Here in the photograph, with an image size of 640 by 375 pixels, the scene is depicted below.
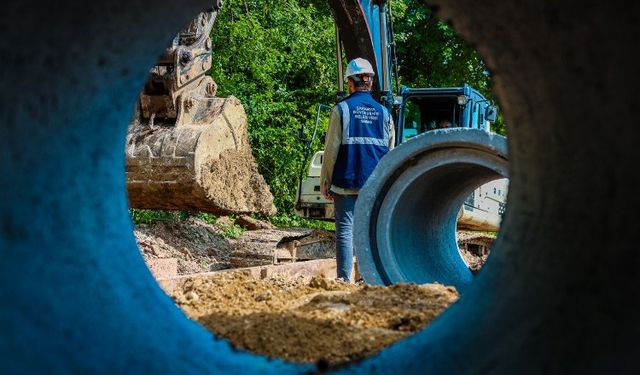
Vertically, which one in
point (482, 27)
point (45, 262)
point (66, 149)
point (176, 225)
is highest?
point (482, 27)

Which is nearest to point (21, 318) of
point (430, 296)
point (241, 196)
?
point (430, 296)

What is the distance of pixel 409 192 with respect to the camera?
18.2 feet

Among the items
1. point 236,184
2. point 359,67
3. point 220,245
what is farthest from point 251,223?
point 359,67

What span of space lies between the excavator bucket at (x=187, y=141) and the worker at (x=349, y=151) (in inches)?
45.3

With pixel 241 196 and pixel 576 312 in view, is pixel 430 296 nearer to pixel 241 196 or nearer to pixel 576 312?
pixel 576 312

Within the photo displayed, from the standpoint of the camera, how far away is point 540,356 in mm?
2035

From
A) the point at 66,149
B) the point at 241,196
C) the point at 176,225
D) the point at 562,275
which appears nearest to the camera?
the point at 562,275

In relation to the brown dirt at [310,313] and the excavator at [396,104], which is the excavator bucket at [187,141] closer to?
the excavator at [396,104]

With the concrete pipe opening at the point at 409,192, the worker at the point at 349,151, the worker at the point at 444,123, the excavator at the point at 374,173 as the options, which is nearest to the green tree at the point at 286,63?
the worker at the point at 444,123

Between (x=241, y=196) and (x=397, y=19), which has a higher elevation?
(x=397, y=19)

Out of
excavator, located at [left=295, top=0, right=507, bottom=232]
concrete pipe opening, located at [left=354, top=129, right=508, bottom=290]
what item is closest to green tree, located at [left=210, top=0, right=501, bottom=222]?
excavator, located at [left=295, top=0, right=507, bottom=232]

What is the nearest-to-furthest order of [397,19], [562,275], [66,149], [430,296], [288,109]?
[562,275] < [66,149] < [430,296] < [288,109] < [397,19]

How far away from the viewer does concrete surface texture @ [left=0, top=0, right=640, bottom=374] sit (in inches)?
75.2

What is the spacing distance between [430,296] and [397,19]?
17270mm
